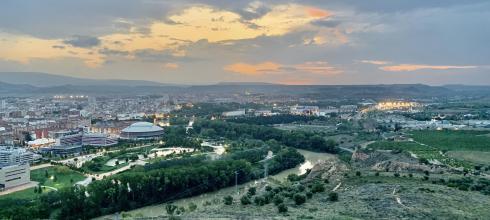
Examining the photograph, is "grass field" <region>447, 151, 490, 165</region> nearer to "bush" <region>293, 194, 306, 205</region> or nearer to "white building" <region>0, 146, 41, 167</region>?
"bush" <region>293, 194, 306, 205</region>

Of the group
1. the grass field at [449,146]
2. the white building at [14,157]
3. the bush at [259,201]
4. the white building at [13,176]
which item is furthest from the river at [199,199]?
the white building at [14,157]

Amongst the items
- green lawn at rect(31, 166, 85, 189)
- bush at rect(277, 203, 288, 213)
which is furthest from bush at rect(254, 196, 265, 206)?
green lawn at rect(31, 166, 85, 189)

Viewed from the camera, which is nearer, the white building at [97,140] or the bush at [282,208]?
the bush at [282,208]

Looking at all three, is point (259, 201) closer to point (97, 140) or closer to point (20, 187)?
point (20, 187)

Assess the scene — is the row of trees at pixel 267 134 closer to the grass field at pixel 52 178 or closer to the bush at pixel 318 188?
the grass field at pixel 52 178

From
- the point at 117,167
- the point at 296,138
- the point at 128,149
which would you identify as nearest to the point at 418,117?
the point at 296,138
